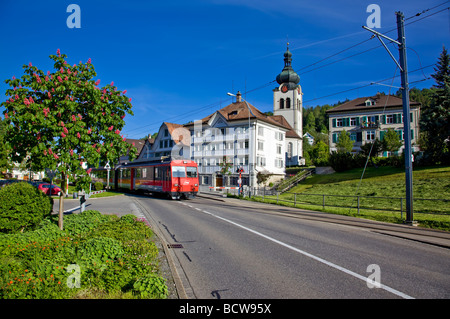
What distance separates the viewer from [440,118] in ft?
119

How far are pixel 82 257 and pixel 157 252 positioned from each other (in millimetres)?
2014

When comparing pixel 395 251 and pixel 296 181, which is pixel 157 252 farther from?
pixel 296 181

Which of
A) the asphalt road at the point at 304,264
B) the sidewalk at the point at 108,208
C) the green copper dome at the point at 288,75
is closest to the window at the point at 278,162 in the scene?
the green copper dome at the point at 288,75

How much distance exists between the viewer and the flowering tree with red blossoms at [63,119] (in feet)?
28.2

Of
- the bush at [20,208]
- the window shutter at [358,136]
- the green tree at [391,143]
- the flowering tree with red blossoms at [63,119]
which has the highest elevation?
the window shutter at [358,136]

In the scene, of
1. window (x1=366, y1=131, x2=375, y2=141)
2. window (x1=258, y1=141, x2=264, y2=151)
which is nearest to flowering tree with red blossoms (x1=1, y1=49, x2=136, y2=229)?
window (x1=258, y1=141, x2=264, y2=151)

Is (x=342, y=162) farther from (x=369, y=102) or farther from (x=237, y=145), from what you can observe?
(x=369, y=102)

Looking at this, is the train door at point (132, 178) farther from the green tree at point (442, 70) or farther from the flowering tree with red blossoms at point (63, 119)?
the green tree at point (442, 70)

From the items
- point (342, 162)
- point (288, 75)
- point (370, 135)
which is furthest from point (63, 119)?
point (288, 75)

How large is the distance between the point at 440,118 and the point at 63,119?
39.5 metres

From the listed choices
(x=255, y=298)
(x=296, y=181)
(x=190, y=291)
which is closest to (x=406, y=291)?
(x=255, y=298)

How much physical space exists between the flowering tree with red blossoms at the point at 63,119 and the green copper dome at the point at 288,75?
69.0 m

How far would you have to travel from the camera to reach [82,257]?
20.8ft

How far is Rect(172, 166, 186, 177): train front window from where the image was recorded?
97.1ft
